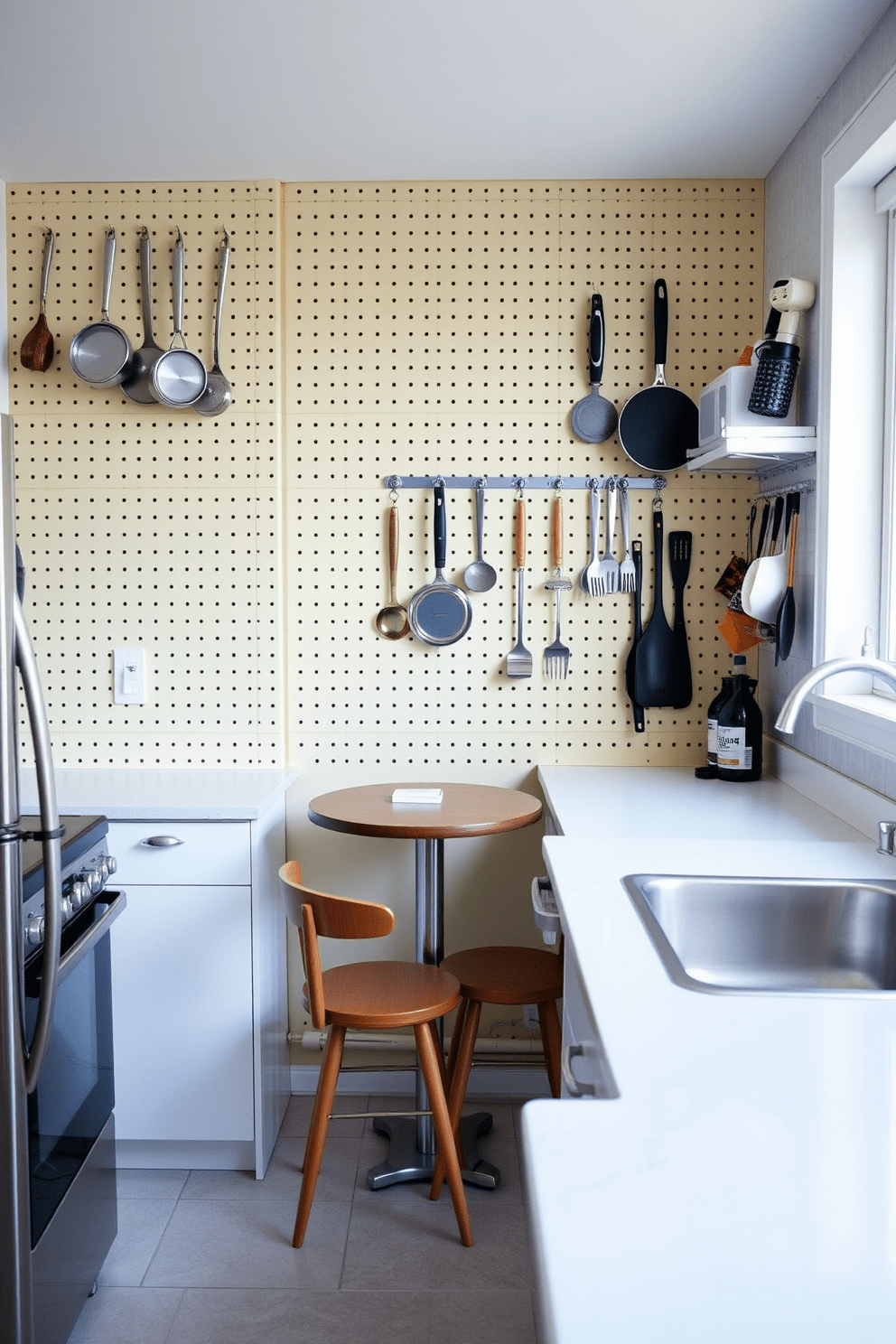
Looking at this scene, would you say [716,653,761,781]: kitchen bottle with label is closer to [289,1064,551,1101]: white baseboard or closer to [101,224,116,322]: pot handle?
[289,1064,551,1101]: white baseboard

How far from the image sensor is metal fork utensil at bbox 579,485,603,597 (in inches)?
116

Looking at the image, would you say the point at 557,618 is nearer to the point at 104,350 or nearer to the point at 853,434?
the point at 853,434

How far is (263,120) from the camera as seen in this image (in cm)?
253

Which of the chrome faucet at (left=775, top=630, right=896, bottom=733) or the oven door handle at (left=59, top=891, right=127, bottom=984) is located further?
the oven door handle at (left=59, top=891, right=127, bottom=984)

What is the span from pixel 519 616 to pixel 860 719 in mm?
1080

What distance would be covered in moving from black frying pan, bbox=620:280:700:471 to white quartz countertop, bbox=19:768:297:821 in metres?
1.27

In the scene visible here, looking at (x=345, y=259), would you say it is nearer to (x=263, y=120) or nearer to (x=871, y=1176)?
(x=263, y=120)

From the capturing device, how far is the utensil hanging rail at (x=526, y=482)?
2.95m

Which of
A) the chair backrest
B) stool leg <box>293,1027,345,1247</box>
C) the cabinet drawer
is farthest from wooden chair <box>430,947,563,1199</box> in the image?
the cabinet drawer

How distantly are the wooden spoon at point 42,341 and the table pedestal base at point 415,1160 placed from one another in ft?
7.12

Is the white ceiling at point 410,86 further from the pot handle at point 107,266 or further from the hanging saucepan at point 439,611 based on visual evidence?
the hanging saucepan at point 439,611

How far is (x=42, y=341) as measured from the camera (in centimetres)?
287

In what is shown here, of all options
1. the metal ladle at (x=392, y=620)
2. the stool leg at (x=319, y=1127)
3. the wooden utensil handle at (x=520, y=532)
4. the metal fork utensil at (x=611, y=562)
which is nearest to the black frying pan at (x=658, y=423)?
the metal fork utensil at (x=611, y=562)

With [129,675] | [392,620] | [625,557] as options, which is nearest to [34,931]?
[129,675]
